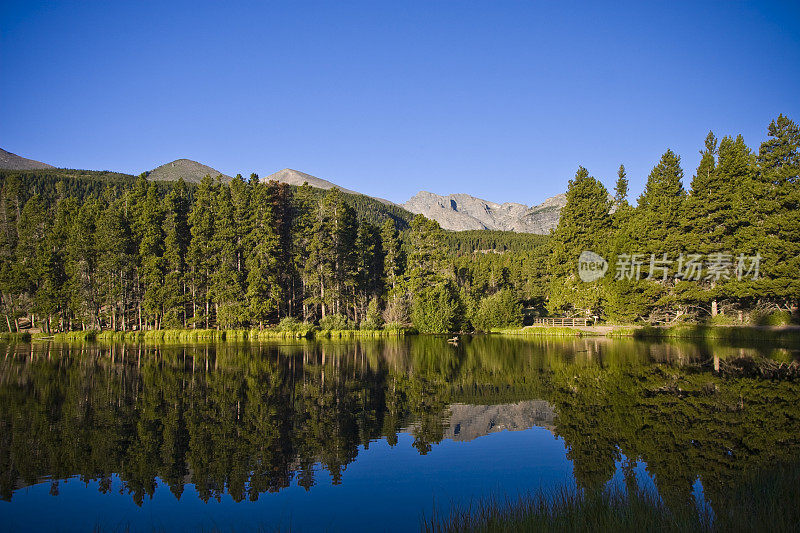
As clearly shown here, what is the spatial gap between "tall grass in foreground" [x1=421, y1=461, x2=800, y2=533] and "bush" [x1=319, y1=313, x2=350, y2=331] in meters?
44.9

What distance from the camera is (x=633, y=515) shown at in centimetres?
659

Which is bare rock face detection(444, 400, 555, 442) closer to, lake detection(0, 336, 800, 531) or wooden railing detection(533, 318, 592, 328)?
lake detection(0, 336, 800, 531)

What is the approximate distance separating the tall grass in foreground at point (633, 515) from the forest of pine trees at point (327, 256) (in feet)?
127

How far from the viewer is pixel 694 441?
11.9m

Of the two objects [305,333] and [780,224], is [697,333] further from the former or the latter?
[305,333]

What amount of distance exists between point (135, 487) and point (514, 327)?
49.3 m

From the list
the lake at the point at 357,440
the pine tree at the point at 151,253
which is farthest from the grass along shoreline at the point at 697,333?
the pine tree at the point at 151,253

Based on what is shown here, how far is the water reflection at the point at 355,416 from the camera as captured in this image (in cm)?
1029

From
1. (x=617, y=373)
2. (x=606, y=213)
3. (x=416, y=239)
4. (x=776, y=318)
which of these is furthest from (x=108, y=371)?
(x=606, y=213)

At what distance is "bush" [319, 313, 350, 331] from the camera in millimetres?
52344

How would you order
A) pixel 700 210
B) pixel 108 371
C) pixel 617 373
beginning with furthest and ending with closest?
pixel 700 210 < pixel 108 371 < pixel 617 373

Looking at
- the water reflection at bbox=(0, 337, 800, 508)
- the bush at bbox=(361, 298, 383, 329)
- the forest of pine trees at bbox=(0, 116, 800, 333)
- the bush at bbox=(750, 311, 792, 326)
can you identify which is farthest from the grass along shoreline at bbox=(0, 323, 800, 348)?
the water reflection at bbox=(0, 337, 800, 508)

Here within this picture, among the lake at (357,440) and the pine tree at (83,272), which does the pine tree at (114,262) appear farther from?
the lake at (357,440)

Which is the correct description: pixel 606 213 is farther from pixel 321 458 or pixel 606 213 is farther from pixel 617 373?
pixel 321 458
